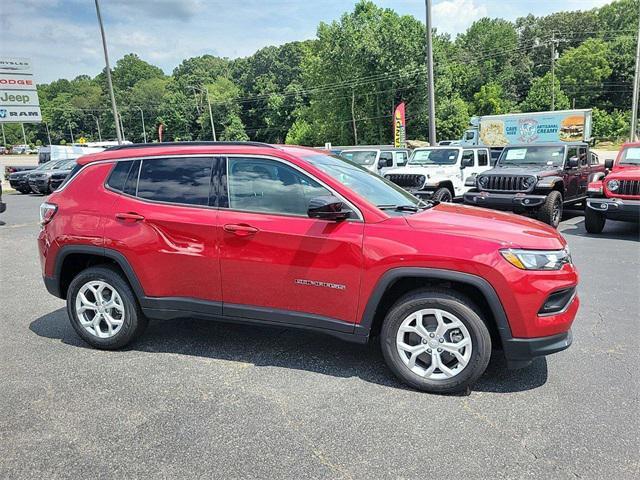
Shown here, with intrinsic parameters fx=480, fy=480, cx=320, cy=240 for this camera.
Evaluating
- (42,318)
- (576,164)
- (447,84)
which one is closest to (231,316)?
(42,318)

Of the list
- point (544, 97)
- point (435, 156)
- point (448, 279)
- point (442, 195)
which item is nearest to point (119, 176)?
point (448, 279)

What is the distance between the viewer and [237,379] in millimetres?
3658

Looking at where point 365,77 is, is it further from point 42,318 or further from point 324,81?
point 42,318

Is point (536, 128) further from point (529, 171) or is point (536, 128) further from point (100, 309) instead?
point (100, 309)

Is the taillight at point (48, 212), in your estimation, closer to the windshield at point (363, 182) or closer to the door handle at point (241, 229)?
the door handle at point (241, 229)

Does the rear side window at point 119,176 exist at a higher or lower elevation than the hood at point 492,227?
higher

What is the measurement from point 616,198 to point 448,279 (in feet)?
23.9

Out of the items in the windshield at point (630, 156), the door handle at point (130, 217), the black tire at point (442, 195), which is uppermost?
the door handle at point (130, 217)

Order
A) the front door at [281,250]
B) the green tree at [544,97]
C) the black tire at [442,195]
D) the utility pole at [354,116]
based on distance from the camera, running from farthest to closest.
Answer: the green tree at [544,97]
the utility pole at [354,116]
the black tire at [442,195]
the front door at [281,250]

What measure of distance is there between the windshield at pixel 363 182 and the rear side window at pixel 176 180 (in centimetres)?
87

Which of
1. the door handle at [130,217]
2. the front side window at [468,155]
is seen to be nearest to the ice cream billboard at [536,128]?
the front side window at [468,155]

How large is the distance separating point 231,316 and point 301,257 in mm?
823

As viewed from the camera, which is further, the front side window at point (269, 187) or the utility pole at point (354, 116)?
the utility pole at point (354, 116)

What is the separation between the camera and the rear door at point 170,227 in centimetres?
386
